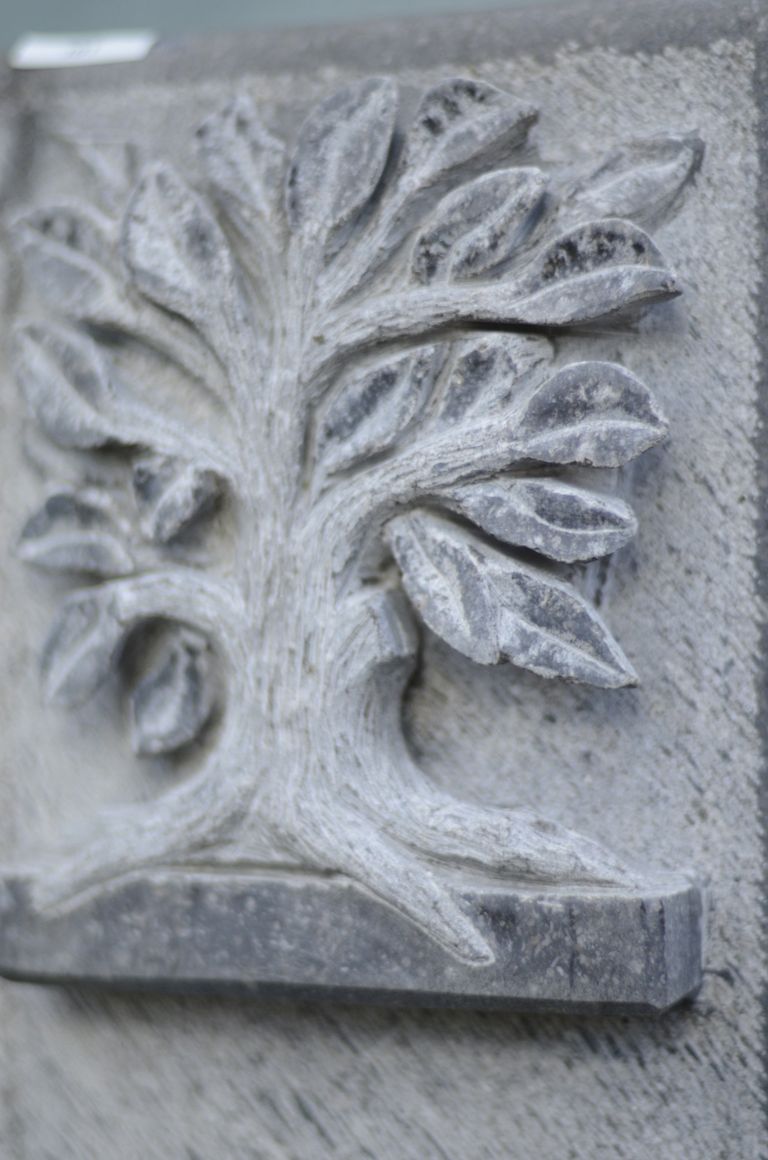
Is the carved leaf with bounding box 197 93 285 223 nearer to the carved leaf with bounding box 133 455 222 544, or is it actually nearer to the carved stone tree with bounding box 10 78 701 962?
the carved stone tree with bounding box 10 78 701 962

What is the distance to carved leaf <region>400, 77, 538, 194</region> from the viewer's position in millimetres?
1076

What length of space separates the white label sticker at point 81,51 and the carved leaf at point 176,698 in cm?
A: 53

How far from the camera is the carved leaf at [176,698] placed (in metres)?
1.16

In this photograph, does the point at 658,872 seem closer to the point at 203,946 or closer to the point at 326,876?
the point at 326,876

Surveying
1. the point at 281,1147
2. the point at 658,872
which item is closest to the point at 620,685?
the point at 658,872

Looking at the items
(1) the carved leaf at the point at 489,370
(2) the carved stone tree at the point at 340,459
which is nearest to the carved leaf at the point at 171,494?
A: (2) the carved stone tree at the point at 340,459

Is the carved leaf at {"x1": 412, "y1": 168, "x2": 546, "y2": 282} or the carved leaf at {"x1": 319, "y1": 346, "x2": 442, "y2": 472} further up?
the carved leaf at {"x1": 412, "y1": 168, "x2": 546, "y2": 282}

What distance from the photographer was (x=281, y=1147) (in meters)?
1.14

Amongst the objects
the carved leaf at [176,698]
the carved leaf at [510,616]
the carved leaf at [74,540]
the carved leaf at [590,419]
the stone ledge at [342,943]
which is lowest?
the stone ledge at [342,943]

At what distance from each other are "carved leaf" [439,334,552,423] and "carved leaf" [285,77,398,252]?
5.9 inches

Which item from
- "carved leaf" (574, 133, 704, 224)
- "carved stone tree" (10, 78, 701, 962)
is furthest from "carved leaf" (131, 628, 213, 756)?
"carved leaf" (574, 133, 704, 224)

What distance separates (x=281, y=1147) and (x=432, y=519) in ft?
1.69

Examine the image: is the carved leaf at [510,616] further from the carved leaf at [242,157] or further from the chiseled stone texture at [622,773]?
the carved leaf at [242,157]

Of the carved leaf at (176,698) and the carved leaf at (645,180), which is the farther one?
the carved leaf at (176,698)
